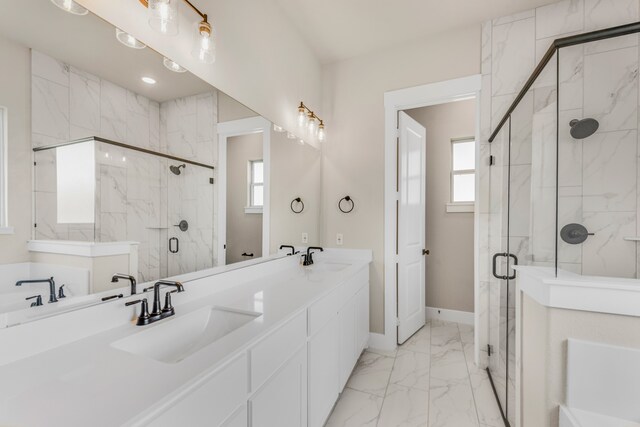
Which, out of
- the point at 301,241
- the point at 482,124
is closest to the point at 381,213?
the point at 301,241

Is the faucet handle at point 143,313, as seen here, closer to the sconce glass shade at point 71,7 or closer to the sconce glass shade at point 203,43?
the sconce glass shade at point 71,7

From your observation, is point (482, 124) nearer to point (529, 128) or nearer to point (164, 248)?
point (529, 128)

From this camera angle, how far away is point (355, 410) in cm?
190

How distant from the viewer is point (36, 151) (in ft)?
2.93

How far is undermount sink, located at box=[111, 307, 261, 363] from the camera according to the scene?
3.33ft

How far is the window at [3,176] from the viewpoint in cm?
81

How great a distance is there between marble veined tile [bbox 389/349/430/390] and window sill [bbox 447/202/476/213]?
1.70m

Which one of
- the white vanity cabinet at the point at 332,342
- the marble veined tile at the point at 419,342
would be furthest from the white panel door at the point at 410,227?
the white vanity cabinet at the point at 332,342

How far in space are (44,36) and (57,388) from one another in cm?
107

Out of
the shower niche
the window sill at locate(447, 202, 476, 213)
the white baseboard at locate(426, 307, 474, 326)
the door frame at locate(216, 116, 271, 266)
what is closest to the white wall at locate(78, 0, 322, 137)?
the door frame at locate(216, 116, 271, 266)

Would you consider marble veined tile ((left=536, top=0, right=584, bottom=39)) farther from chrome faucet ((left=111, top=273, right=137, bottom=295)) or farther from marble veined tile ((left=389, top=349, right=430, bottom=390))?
chrome faucet ((left=111, top=273, right=137, bottom=295))

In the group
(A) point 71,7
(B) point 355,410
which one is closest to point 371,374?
(B) point 355,410

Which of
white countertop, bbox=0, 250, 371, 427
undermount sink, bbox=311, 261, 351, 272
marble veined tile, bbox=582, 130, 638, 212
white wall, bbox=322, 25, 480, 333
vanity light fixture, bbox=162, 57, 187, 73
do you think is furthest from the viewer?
white wall, bbox=322, 25, 480, 333

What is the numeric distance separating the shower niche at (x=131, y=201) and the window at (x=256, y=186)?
391mm
